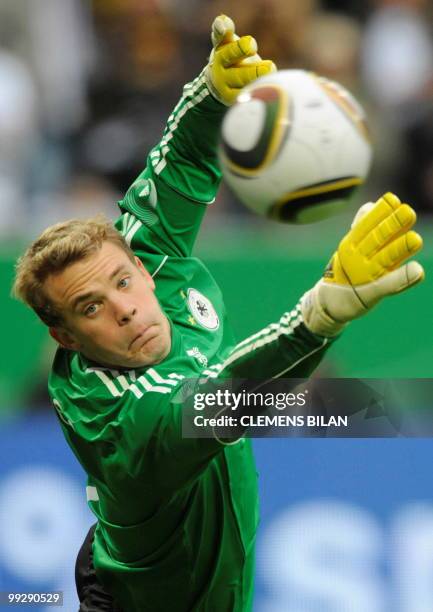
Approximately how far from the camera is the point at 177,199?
3355mm

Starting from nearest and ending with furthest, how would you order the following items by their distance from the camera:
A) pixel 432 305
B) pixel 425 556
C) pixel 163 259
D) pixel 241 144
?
pixel 241 144 → pixel 163 259 → pixel 425 556 → pixel 432 305

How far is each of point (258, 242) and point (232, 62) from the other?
2.00 m

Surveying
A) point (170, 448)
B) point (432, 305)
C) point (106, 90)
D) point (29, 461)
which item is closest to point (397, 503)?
point (432, 305)

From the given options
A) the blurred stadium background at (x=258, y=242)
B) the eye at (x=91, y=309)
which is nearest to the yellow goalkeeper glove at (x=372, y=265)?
the eye at (x=91, y=309)

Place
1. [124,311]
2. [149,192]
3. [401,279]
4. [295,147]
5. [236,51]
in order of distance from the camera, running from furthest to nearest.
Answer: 1. [149,192]
2. [236,51]
3. [124,311]
4. [295,147]
5. [401,279]

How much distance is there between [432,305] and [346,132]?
2.50 metres

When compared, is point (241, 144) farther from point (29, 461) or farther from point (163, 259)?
point (29, 461)

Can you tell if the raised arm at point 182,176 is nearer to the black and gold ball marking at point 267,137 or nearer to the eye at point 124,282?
the eye at point 124,282

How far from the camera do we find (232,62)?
3.21 meters

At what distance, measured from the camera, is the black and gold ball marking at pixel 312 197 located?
2654mm

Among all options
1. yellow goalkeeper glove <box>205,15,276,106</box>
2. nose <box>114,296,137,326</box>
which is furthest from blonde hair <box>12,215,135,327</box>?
yellow goalkeeper glove <box>205,15,276,106</box>

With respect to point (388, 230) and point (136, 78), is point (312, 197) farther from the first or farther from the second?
point (136, 78)

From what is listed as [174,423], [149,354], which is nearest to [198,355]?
[149,354]

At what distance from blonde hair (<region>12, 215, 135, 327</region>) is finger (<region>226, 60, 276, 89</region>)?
0.58 metres
